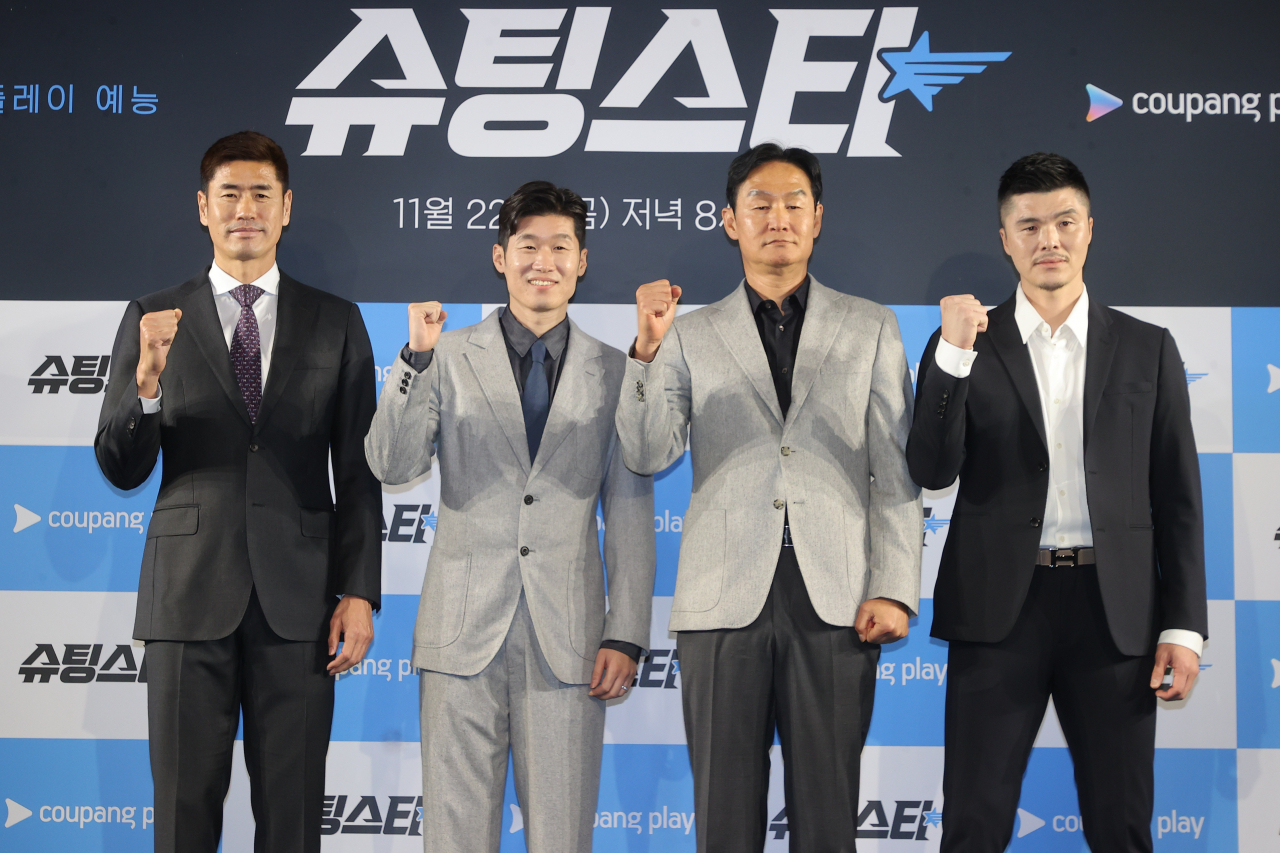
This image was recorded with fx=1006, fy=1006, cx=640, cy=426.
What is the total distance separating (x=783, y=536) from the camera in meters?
2.48

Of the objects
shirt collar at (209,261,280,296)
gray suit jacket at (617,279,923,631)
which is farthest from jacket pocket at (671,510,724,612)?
shirt collar at (209,261,280,296)

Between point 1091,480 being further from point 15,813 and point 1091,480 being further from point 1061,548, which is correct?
point 15,813

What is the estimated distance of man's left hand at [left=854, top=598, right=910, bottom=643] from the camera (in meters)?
2.41

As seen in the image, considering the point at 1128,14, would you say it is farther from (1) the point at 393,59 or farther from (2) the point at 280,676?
(2) the point at 280,676

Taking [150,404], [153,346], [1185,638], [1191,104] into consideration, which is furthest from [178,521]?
[1191,104]

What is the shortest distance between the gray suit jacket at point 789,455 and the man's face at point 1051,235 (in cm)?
42

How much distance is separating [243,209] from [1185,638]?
2.73 meters

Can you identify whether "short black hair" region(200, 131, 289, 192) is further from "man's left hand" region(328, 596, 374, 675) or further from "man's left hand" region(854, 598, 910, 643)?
"man's left hand" region(854, 598, 910, 643)

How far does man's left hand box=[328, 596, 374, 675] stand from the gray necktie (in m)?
0.61

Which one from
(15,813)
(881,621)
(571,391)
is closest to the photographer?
(881,621)

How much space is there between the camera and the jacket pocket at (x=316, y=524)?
8.74 feet

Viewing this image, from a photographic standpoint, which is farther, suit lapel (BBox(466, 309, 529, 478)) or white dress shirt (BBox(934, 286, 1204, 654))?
suit lapel (BBox(466, 309, 529, 478))

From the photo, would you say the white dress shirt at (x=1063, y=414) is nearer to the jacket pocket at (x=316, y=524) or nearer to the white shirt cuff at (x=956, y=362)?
the white shirt cuff at (x=956, y=362)

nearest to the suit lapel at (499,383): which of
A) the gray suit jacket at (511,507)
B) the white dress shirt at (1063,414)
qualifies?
the gray suit jacket at (511,507)
